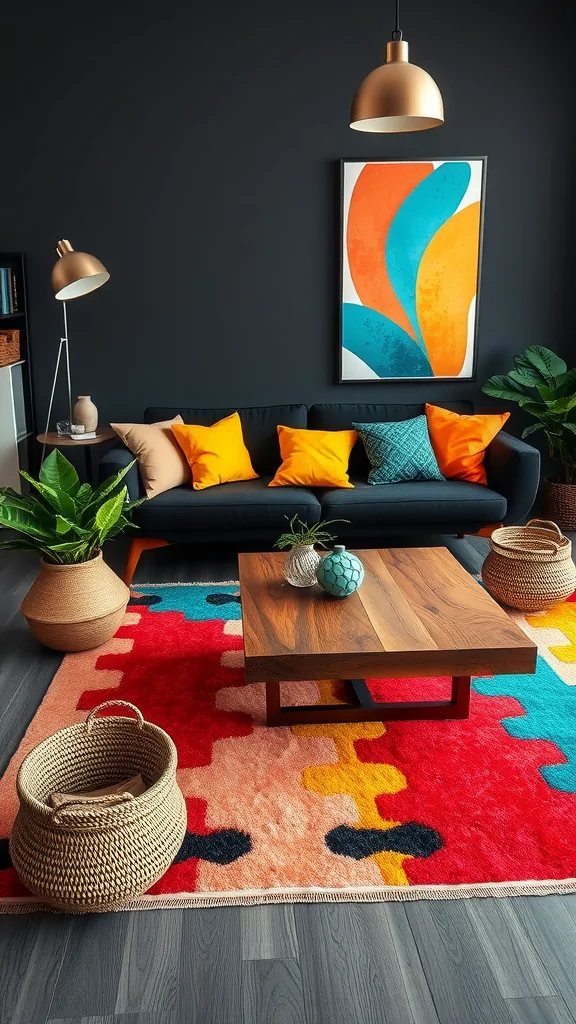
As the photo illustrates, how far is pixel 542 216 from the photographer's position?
5.12 meters

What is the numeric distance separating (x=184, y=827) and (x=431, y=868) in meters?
0.64

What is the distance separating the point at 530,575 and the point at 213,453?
171 centimetres

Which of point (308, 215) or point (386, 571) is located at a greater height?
point (308, 215)

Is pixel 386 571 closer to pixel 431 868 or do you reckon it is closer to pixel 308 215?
pixel 431 868

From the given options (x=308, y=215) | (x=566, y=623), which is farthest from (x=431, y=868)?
(x=308, y=215)

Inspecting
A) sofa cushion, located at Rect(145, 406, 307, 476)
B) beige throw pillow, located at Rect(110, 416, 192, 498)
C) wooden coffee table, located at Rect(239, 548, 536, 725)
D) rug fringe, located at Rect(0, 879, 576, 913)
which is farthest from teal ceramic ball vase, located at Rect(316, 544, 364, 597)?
sofa cushion, located at Rect(145, 406, 307, 476)

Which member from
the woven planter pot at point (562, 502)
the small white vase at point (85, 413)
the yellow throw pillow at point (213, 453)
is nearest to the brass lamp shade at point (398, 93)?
the yellow throw pillow at point (213, 453)

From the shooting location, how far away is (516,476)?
4391mm

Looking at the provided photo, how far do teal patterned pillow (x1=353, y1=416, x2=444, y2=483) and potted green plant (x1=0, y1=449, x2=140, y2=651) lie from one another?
1.63m

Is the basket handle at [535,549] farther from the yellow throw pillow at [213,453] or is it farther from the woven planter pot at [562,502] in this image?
the yellow throw pillow at [213,453]

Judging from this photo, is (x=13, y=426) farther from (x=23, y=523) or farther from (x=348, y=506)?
(x=348, y=506)

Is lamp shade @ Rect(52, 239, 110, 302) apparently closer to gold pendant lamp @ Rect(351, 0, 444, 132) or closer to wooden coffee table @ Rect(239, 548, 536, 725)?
wooden coffee table @ Rect(239, 548, 536, 725)

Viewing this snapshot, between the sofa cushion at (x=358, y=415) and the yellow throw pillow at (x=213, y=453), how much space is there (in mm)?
355

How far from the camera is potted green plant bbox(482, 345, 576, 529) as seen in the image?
16.1ft
